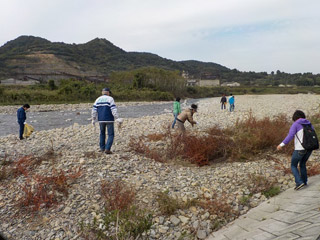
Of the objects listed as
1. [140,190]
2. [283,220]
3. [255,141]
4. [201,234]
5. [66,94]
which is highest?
[66,94]

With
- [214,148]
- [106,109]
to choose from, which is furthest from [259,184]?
[106,109]

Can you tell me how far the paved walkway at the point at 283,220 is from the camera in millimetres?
3598

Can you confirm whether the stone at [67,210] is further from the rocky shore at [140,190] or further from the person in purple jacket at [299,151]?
the person in purple jacket at [299,151]

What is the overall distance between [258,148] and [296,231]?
18.8 feet

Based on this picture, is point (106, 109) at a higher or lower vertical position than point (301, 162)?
higher

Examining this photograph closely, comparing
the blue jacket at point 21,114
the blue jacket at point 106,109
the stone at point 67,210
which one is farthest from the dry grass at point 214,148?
the blue jacket at point 21,114

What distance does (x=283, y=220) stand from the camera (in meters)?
4.23

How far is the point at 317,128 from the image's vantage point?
11859 mm

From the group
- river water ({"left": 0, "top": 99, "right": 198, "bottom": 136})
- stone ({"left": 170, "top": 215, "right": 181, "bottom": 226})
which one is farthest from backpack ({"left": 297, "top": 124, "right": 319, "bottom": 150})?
river water ({"left": 0, "top": 99, "right": 198, "bottom": 136})

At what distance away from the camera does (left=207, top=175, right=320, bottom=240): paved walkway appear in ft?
11.8

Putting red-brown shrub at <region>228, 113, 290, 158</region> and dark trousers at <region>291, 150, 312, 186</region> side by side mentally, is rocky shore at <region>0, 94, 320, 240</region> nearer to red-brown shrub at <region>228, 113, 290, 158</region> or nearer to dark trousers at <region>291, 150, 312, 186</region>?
dark trousers at <region>291, 150, 312, 186</region>

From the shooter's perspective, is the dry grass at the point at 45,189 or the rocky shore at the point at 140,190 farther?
the dry grass at the point at 45,189

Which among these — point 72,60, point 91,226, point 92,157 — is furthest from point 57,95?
point 72,60

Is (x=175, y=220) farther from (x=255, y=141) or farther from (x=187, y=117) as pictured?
(x=187, y=117)
